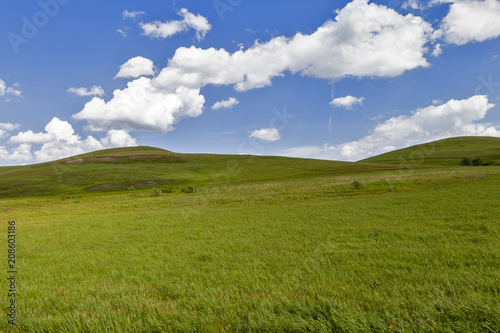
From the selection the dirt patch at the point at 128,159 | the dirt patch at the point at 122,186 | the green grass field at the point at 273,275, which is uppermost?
the dirt patch at the point at 128,159

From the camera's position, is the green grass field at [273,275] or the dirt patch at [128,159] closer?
the green grass field at [273,275]

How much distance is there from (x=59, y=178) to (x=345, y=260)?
88748 millimetres

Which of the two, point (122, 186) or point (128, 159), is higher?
point (128, 159)

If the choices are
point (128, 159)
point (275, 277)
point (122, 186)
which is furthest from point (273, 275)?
point (128, 159)

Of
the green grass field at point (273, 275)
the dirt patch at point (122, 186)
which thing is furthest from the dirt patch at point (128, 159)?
the green grass field at point (273, 275)

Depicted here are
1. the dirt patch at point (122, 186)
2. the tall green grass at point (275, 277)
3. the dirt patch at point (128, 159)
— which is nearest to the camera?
the tall green grass at point (275, 277)

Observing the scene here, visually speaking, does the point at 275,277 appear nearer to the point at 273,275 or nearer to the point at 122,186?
the point at 273,275

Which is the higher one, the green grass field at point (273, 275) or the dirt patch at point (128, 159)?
the dirt patch at point (128, 159)

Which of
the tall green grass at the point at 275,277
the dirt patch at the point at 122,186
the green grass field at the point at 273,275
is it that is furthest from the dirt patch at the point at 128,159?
the tall green grass at the point at 275,277

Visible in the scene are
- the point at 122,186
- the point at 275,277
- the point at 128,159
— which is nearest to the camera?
the point at 275,277

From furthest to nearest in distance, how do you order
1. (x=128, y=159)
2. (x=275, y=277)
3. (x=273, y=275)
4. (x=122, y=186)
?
(x=128, y=159) < (x=122, y=186) < (x=273, y=275) < (x=275, y=277)

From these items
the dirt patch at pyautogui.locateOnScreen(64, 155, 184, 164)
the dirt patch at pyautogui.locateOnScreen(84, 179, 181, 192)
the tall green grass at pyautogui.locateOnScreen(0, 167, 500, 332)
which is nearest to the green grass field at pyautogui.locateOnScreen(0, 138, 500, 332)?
the tall green grass at pyautogui.locateOnScreen(0, 167, 500, 332)

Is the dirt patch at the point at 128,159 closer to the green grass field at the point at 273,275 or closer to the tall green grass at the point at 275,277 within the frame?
the green grass field at the point at 273,275

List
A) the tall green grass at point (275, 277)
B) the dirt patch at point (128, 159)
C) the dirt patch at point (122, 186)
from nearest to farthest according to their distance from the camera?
the tall green grass at point (275, 277)
the dirt patch at point (122, 186)
the dirt patch at point (128, 159)
